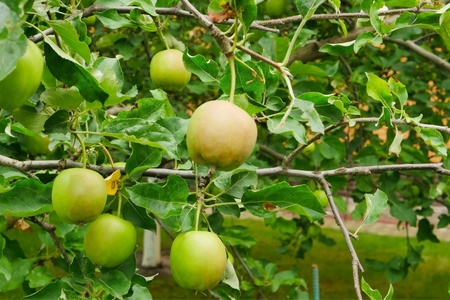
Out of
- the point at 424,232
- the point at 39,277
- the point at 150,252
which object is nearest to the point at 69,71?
the point at 39,277

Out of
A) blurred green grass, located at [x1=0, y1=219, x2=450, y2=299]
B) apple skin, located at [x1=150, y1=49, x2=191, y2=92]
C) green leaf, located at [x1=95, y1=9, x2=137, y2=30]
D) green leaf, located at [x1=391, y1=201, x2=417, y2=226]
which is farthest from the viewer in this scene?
blurred green grass, located at [x1=0, y1=219, x2=450, y2=299]

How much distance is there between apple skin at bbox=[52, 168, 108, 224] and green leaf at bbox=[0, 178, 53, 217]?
0.09 meters

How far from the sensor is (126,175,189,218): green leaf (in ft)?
3.93

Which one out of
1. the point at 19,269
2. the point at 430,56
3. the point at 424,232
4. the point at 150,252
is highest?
the point at 430,56

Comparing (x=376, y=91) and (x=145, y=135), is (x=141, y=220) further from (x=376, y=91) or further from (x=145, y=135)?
(x=376, y=91)

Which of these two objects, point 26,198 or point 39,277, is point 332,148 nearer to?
point 39,277

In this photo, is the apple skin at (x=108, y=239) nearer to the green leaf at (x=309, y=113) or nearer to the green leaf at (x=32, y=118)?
the green leaf at (x=32, y=118)

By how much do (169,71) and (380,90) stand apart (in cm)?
54

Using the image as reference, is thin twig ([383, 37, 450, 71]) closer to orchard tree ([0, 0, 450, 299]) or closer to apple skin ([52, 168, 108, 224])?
orchard tree ([0, 0, 450, 299])

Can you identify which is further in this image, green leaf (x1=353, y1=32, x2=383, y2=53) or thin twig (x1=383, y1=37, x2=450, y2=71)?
thin twig (x1=383, y1=37, x2=450, y2=71)

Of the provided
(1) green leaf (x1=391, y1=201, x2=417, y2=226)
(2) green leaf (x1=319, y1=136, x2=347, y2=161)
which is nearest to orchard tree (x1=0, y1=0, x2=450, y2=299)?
(2) green leaf (x1=319, y1=136, x2=347, y2=161)

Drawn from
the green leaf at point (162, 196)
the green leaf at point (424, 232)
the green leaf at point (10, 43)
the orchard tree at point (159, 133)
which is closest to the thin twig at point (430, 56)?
the green leaf at point (424, 232)

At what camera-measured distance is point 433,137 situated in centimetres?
139

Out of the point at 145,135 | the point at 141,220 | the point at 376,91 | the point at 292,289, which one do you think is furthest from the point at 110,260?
the point at 292,289
